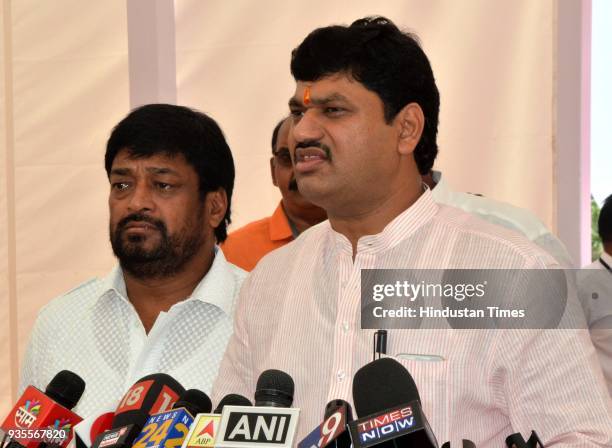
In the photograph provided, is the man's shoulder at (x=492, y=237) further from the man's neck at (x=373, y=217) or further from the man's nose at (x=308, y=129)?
the man's nose at (x=308, y=129)

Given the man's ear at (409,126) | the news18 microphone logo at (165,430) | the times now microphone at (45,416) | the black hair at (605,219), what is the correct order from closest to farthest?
the news18 microphone logo at (165,430) < the times now microphone at (45,416) < the man's ear at (409,126) < the black hair at (605,219)

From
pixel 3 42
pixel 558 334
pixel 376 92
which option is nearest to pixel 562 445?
pixel 558 334

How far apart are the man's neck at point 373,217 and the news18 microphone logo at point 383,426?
1.05 meters

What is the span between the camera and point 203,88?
496 cm

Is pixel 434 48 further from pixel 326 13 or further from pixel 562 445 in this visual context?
pixel 562 445

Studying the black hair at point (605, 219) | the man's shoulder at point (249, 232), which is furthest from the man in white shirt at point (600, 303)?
the man's shoulder at point (249, 232)

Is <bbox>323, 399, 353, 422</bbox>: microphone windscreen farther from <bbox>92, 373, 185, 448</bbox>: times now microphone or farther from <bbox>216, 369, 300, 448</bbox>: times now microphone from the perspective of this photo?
<bbox>92, 373, 185, 448</bbox>: times now microphone

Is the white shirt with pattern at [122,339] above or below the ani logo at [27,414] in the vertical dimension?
above

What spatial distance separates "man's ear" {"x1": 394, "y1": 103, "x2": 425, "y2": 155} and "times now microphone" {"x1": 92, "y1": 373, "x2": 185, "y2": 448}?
961 millimetres

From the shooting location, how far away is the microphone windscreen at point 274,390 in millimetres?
1904

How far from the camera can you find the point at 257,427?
173cm

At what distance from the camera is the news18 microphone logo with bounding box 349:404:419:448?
1.62 metres

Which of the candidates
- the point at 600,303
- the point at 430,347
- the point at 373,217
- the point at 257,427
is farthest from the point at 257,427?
the point at 600,303

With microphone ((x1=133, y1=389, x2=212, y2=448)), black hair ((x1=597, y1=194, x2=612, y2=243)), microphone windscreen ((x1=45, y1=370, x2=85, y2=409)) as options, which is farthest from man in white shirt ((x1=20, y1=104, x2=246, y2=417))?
black hair ((x1=597, y1=194, x2=612, y2=243))
